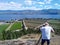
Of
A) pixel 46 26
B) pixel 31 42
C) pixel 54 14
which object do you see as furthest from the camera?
pixel 54 14

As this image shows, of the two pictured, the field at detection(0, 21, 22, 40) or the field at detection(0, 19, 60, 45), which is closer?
the field at detection(0, 19, 60, 45)

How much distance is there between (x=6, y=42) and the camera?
574cm

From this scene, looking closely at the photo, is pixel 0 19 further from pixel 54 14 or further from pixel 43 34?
pixel 43 34

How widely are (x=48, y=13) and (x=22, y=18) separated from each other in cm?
244

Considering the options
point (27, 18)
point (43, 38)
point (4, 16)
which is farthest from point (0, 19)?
point (43, 38)

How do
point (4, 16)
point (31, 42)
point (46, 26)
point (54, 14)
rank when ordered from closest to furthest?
point (46, 26) < point (31, 42) < point (54, 14) < point (4, 16)

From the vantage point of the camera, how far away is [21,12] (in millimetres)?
16359

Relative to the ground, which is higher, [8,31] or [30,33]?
[30,33]

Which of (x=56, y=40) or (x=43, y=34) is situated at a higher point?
(x=43, y=34)

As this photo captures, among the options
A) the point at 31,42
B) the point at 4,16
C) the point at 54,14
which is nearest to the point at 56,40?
the point at 31,42

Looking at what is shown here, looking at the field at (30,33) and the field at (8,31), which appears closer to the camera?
the field at (30,33)

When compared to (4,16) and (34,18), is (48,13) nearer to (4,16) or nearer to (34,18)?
(34,18)

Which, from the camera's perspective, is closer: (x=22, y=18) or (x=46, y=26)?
(x=46, y=26)

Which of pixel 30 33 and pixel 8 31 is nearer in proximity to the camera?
pixel 30 33
